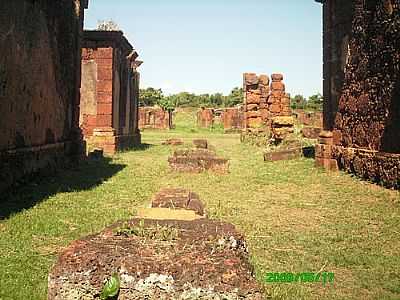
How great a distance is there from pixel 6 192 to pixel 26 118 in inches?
59.1

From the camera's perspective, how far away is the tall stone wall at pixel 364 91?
738 cm

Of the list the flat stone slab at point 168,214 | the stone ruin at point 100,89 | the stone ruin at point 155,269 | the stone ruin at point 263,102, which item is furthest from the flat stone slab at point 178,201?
the stone ruin at point 263,102

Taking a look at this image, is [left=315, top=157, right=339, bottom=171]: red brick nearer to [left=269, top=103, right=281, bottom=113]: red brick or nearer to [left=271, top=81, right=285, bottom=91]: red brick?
[left=269, top=103, right=281, bottom=113]: red brick

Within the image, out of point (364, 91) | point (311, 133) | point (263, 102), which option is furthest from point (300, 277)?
point (263, 102)

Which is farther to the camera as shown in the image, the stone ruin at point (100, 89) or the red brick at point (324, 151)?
the stone ruin at point (100, 89)

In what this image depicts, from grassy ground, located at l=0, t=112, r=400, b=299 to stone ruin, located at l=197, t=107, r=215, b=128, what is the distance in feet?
109

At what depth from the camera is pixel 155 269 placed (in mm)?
2086

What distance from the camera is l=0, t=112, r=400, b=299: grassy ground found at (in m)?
3.23

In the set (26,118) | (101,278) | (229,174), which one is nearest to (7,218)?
(26,118)

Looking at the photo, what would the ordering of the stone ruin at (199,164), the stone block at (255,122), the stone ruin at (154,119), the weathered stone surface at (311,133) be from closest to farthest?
the stone ruin at (199,164)
the weathered stone surface at (311,133)
the stone block at (255,122)
the stone ruin at (154,119)

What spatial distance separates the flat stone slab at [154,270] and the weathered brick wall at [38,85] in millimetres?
4183

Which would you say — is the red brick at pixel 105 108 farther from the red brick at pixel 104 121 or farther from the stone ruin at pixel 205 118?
the stone ruin at pixel 205 118

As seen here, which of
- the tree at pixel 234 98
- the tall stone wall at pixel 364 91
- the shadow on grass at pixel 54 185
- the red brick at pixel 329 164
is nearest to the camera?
the shadow on grass at pixel 54 185

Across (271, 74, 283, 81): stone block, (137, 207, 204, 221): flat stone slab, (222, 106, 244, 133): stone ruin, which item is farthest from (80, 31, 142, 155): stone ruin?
(222, 106, 244, 133): stone ruin
